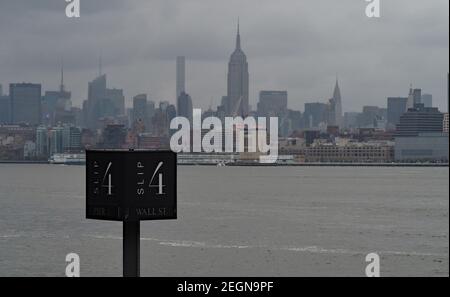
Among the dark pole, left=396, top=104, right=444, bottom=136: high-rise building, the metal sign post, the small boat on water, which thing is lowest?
the small boat on water

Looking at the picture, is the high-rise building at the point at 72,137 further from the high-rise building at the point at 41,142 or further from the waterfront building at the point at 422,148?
the waterfront building at the point at 422,148

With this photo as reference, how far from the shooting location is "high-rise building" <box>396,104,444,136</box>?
171 m

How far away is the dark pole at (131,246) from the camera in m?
6.18

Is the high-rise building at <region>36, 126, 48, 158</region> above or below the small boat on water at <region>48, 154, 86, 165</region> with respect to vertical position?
above

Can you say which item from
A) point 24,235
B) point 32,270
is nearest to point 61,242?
point 24,235

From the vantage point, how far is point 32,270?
99.3 feet

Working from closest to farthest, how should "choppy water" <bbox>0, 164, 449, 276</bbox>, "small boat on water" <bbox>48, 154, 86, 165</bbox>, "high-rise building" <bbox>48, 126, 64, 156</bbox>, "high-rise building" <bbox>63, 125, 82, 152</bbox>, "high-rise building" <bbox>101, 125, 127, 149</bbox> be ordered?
"choppy water" <bbox>0, 164, 449, 276</bbox>, "high-rise building" <bbox>101, 125, 127, 149</bbox>, "high-rise building" <bbox>63, 125, 82, 152</bbox>, "small boat on water" <bbox>48, 154, 86, 165</bbox>, "high-rise building" <bbox>48, 126, 64, 156</bbox>

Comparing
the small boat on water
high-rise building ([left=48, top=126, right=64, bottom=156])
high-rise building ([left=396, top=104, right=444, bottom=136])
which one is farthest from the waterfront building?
high-rise building ([left=48, top=126, right=64, bottom=156])

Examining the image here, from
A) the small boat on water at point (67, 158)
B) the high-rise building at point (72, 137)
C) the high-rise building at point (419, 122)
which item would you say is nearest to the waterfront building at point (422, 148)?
the high-rise building at point (419, 122)

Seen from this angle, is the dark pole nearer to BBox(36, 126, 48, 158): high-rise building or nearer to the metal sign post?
the metal sign post
